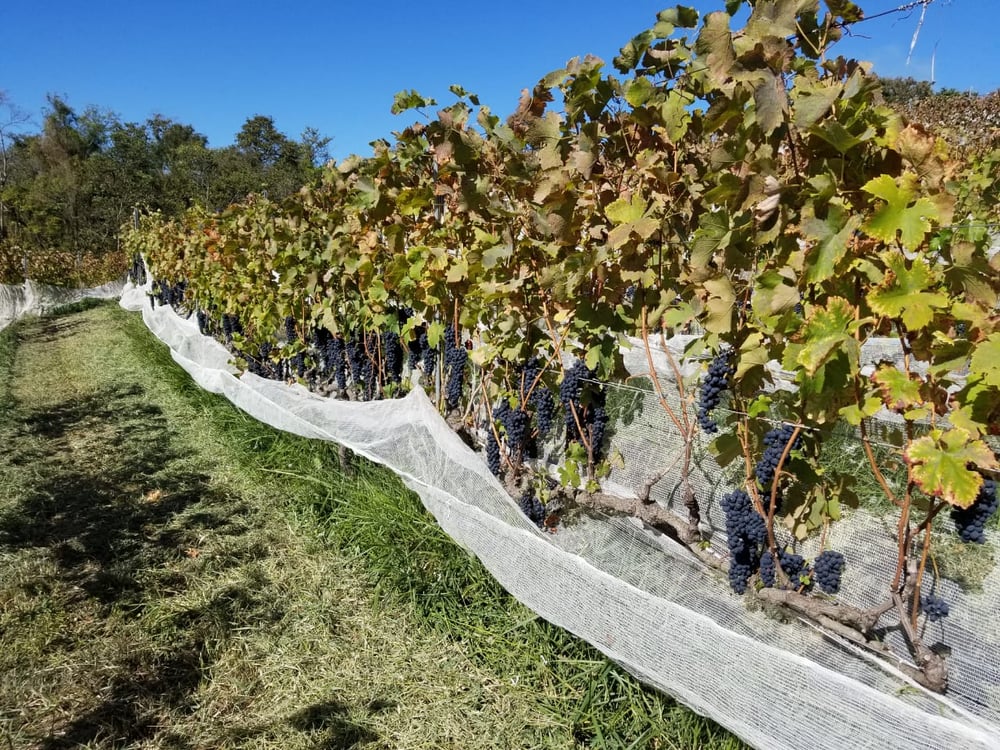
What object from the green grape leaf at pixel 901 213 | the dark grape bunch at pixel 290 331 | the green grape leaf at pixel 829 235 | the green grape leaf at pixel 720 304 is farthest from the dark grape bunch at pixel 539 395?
the dark grape bunch at pixel 290 331

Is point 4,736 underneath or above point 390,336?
underneath

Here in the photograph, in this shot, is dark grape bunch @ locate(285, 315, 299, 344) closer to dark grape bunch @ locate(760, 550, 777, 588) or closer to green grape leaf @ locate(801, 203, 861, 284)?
dark grape bunch @ locate(760, 550, 777, 588)

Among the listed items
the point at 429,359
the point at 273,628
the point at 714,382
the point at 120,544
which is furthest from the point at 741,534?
the point at 120,544

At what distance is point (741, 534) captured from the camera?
2002 millimetres

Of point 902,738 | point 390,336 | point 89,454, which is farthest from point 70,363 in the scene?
point 902,738

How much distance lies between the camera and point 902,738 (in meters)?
1.24

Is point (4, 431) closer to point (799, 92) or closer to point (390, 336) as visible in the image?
point (390, 336)

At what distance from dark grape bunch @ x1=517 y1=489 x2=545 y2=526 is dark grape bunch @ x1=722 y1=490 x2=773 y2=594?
36.5 inches

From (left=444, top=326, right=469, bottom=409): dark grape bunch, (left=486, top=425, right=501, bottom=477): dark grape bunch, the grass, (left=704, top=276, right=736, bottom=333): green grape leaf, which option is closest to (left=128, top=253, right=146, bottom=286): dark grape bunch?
the grass

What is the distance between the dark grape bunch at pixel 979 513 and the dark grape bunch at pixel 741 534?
19.3 inches

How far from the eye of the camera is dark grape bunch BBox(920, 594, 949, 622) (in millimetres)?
1736

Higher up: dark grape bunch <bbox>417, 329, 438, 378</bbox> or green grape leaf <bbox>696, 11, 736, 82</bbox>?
green grape leaf <bbox>696, 11, 736, 82</bbox>

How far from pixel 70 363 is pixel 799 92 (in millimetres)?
9341

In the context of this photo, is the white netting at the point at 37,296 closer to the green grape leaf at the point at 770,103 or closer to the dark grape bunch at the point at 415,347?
the dark grape bunch at the point at 415,347
